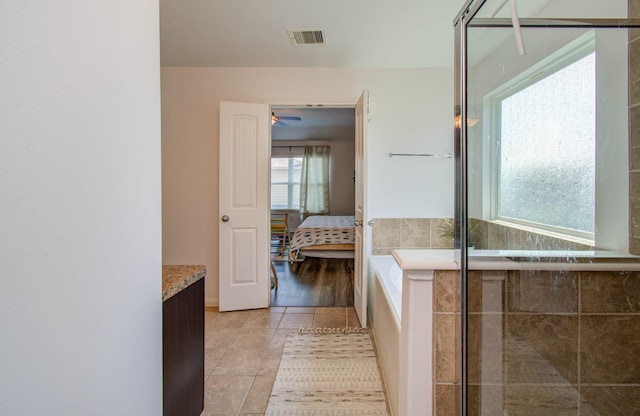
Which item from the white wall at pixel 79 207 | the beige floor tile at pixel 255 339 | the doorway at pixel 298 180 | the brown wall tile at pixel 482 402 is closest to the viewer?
the white wall at pixel 79 207

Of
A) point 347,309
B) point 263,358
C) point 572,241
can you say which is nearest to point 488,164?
point 572,241

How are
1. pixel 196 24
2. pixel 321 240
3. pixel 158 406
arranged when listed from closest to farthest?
pixel 158 406, pixel 196 24, pixel 321 240

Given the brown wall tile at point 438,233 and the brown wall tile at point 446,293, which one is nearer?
the brown wall tile at point 446,293

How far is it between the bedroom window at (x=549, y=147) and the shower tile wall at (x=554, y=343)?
0.22 meters

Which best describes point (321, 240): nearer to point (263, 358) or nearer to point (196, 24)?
point (263, 358)

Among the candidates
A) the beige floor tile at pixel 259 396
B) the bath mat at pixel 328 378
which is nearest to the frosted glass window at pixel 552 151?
the bath mat at pixel 328 378

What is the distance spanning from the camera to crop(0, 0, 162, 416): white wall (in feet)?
1.77

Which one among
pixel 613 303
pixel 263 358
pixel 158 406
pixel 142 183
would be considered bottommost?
pixel 263 358

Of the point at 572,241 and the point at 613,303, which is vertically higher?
the point at 572,241

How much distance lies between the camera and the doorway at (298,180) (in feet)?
15.3

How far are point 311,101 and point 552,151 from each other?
236 cm

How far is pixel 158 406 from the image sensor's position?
1.02 meters

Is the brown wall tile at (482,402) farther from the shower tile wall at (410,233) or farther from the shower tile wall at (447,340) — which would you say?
the shower tile wall at (410,233)

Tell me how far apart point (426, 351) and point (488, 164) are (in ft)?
2.67
